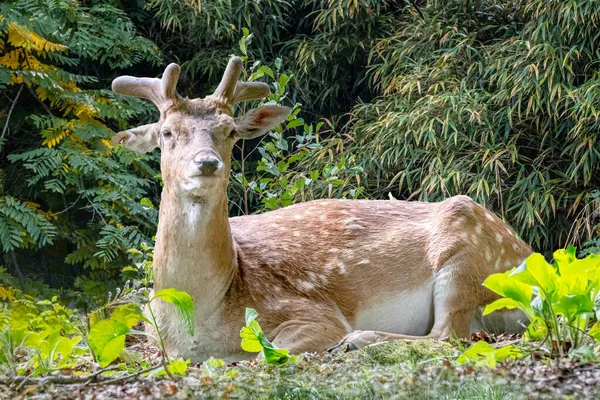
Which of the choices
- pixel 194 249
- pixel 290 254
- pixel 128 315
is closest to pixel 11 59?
pixel 290 254

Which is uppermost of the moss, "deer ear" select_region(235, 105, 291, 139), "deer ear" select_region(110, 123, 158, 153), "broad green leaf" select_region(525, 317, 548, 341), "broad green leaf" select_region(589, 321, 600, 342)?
"deer ear" select_region(235, 105, 291, 139)

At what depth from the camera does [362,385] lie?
240 centimetres

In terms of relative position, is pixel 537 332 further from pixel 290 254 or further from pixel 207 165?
pixel 290 254

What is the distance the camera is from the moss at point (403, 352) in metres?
3.23

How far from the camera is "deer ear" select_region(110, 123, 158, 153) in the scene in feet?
14.3

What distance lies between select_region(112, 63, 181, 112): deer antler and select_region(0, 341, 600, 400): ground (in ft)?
5.81

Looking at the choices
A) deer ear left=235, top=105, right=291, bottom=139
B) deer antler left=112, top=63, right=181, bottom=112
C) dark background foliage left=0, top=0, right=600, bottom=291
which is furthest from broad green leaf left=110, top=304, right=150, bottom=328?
dark background foliage left=0, top=0, right=600, bottom=291

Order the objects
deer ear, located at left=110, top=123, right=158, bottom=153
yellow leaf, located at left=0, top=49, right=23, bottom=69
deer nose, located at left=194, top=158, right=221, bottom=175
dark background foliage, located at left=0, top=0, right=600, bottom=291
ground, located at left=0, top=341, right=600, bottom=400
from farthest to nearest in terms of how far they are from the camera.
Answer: yellow leaf, located at left=0, top=49, right=23, bottom=69 → dark background foliage, located at left=0, top=0, right=600, bottom=291 → deer ear, located at left=110, top=123, right=158, bottom=153 → deer nose, located at left=194, top=158, right=221, bottom=175 → ground, located at left=0, top=341, right=600, bottom=400

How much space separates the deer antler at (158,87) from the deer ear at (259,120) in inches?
15.1

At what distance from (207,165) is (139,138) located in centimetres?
76

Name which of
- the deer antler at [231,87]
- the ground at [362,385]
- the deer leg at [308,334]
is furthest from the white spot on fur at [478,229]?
the ground at [362,385]

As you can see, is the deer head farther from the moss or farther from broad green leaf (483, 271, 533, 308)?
broad green leaf (483, 271, 533, 308)

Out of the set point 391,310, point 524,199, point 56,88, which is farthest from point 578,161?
point 56,88

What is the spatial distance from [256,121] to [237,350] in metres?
1.14
